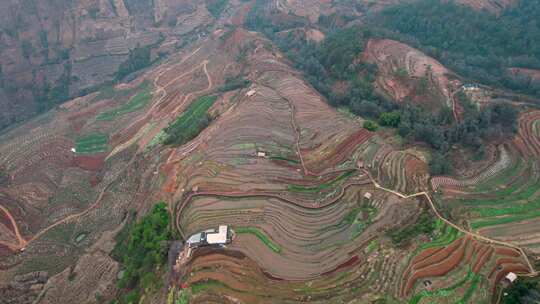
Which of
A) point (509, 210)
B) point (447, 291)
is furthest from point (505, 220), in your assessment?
point (447, 291)

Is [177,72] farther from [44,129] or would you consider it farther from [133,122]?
[44,129]

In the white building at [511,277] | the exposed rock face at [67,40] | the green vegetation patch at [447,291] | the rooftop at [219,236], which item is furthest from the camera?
the exposed rock face at [67,40]

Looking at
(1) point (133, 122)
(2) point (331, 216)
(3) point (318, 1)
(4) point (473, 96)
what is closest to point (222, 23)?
(3) point (318, 1)


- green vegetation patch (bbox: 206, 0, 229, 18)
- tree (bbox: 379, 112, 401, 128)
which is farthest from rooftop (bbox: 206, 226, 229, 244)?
green vegetation patch (bbox: 206, 0, 229, 18)

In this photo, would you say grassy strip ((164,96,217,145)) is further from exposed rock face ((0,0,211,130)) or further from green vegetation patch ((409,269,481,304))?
exposed rock face ((0,0,211,130))

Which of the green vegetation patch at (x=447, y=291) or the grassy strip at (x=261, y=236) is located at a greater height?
the green vegetation patch at (x=447, y=291)

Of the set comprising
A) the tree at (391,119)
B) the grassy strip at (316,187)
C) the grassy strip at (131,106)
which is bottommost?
the grassy strip at (131,106)

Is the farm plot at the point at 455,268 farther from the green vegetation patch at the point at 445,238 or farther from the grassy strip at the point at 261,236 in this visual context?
the grassy strip at the point at 261,236

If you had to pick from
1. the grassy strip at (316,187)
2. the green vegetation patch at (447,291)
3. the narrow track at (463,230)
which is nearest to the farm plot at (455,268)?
the green vegetation patch at (447,291)
